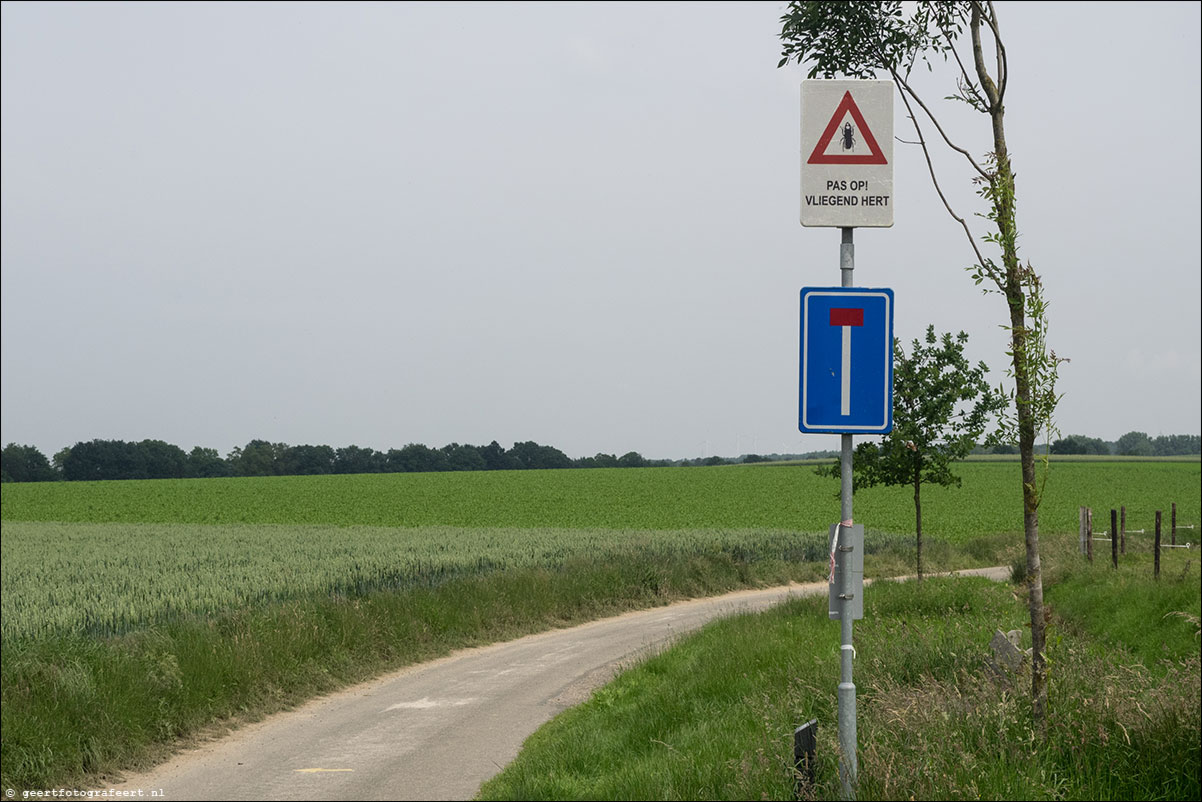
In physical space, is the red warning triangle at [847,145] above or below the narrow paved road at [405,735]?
above

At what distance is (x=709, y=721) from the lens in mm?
8281

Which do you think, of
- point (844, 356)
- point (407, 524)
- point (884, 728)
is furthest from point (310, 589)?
point (407, 524)

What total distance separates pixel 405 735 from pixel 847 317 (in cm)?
636

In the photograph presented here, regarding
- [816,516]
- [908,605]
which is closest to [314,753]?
[908,605]

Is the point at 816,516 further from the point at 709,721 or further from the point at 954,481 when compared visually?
the point at 709,721

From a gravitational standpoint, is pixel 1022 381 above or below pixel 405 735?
above

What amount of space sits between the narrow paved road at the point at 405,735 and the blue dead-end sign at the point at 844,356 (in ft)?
13.5

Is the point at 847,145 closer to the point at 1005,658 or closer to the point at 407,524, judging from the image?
the point at 1005,658

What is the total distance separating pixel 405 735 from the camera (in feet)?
31.5

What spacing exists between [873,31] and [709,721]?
600cm

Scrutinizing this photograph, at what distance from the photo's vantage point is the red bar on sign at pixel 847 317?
5.71 metres

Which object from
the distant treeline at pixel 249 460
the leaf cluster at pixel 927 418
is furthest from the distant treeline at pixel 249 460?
the leaf cluster at pixel 927 418

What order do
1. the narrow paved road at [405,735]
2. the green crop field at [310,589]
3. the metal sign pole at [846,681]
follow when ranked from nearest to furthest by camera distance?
1. the metal sign pole at [846,681]
2. the narrow paved road at [405,735]
3. the green crop field at [310,589]

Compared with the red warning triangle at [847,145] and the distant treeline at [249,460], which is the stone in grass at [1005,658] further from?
the distant treeline at [249,460]
